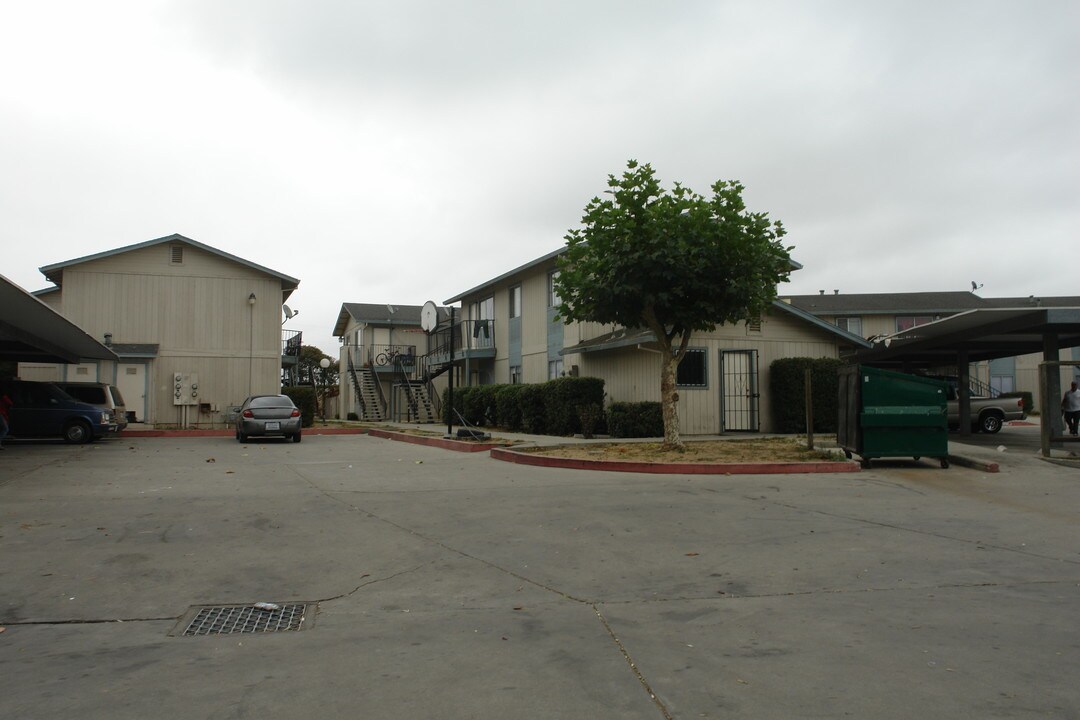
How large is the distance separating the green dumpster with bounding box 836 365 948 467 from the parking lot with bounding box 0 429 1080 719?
82.1 inches

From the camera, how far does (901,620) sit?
5.18 meters

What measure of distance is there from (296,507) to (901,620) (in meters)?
6.95

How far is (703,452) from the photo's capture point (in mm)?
15055

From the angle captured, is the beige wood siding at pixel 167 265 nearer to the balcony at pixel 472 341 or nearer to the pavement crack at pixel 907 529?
the balcony at pixel 472 341

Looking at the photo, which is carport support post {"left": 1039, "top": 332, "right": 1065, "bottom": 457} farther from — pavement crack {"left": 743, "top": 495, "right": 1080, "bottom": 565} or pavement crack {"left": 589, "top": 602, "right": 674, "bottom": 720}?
pavement crack {"left": 589, "top": 602, "right": 674, "bottom": 720}

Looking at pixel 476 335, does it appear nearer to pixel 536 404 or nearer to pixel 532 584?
pixel 536 404

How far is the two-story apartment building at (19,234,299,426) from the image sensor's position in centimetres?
2773

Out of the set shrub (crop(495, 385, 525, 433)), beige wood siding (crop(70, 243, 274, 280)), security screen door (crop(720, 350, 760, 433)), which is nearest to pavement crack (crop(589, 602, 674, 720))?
security screen door (crop(720, 350, 760, 433))

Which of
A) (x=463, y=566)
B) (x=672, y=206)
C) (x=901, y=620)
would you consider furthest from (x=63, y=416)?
(x=901, y=620)

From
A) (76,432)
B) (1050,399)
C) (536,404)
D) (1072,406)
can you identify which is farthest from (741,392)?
(76,432)

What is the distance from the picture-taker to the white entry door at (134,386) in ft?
90.9

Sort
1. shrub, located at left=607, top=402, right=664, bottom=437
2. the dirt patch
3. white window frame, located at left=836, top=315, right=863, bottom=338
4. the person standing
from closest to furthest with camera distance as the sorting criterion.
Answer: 1. the dirt patch
2. shrub, located at left=607, top=402, right=664, bottom=437
3. the person standing
4. white window frame, located at left=836, top=315, right=863, bottom=338

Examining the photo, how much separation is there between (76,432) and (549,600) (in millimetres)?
19369

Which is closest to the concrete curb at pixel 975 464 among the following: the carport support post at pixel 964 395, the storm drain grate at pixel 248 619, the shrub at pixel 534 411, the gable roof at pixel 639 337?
the gable roof at pixel 639 337
